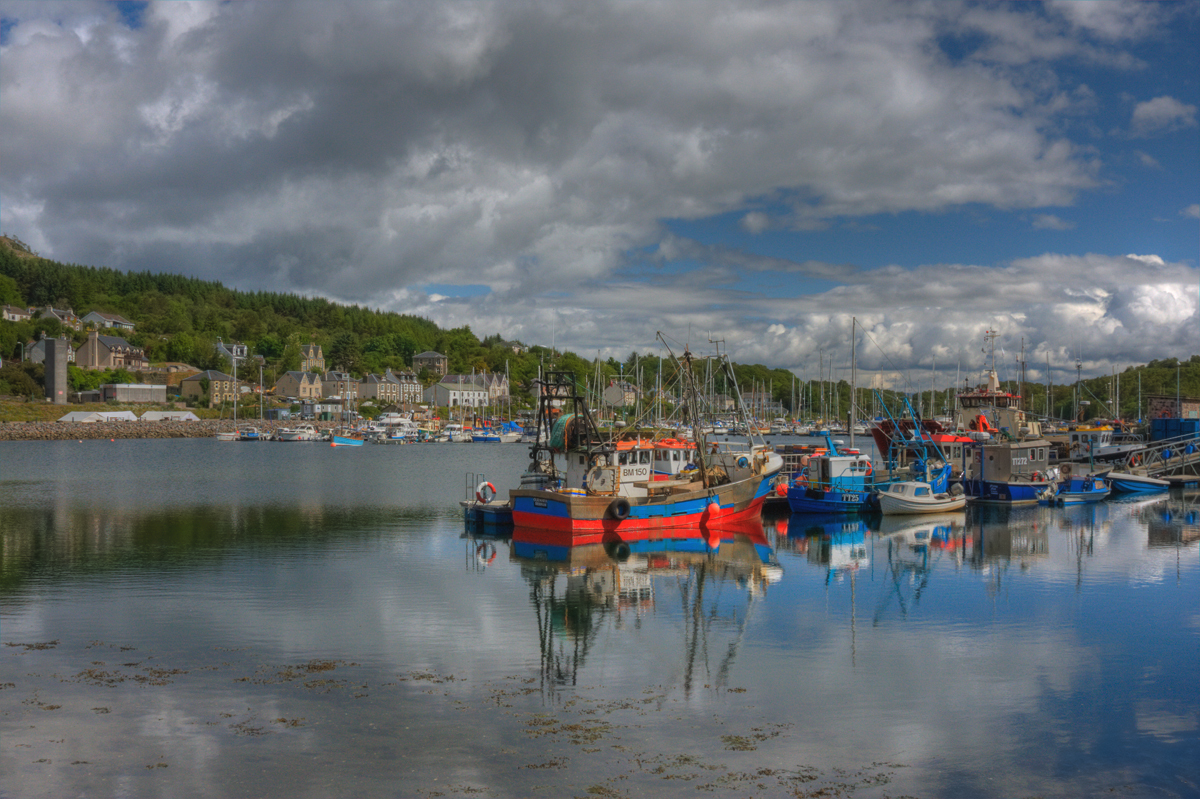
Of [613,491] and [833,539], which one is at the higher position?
[613,491]

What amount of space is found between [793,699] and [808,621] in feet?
23.9

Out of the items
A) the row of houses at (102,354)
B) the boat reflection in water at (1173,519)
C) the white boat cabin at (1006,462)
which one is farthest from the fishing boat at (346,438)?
the boat reflection in water at (1173,519)

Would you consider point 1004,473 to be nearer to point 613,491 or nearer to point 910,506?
point 910,506

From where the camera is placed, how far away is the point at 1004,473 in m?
53.8

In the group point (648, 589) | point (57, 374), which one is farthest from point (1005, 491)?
point (57, 374)

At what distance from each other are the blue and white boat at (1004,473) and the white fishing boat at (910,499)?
8.12 metres

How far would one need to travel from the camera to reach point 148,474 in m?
71.6

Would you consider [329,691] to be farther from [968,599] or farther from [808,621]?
[968,599]

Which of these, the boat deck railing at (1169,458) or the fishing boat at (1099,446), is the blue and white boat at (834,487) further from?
the boat deck railing at (1169,458)

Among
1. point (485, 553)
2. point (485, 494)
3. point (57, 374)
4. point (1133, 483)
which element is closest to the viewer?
point (485, 553)

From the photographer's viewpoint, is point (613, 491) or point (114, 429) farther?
point (114, 429)

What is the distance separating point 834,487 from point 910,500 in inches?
150

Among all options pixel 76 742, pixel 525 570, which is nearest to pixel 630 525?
pixel 525 570

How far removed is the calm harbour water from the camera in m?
12.7
